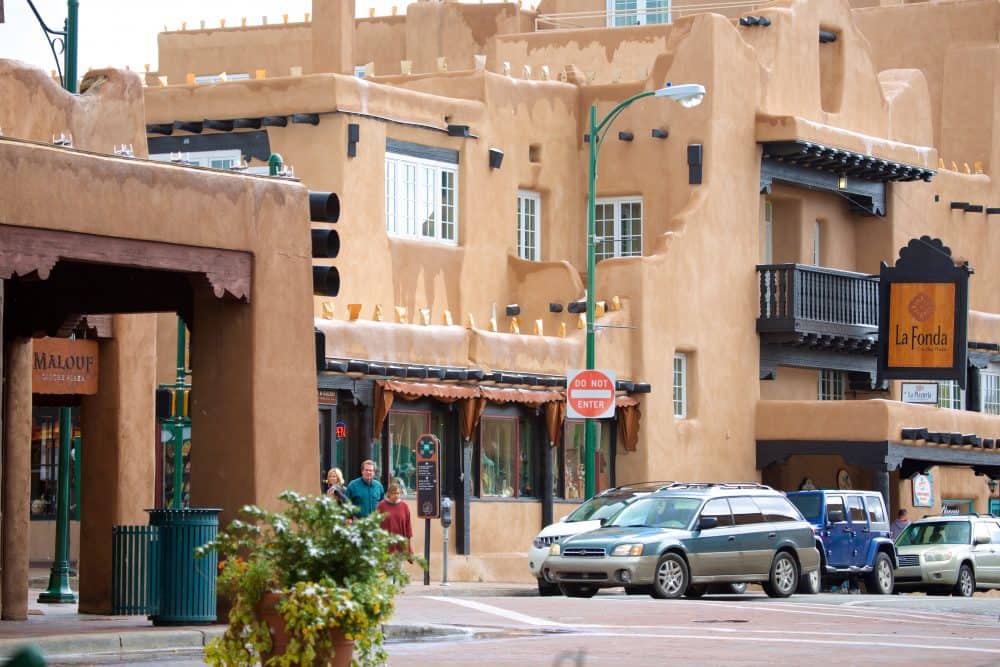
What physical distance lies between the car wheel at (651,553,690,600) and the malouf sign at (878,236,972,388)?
53.3ft

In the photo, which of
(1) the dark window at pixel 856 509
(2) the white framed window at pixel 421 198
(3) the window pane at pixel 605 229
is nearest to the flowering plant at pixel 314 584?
(1) the dark window at pixel 856 509

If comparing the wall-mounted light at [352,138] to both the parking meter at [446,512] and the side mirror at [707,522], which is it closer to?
the parking meter at [446,512]

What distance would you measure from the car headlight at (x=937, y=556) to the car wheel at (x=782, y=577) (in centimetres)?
613

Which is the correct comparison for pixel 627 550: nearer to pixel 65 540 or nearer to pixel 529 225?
pixel 65 540

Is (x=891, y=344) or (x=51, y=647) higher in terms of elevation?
(x=891, y=344)

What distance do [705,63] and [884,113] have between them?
7.60 m

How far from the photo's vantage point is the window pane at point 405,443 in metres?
33.6

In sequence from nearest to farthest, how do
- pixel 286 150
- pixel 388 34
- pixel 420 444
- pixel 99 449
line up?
pixel 99 449, pixel 420 444, pixel 286 150, pixel 388 34

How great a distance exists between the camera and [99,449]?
20359mm

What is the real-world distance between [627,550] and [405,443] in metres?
8.13

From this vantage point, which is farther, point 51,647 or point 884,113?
point 884,113

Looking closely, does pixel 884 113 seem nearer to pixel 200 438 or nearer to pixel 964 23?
pixel 964 23

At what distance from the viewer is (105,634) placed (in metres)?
16.5

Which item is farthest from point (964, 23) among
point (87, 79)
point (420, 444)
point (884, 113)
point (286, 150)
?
point (87, 79)
